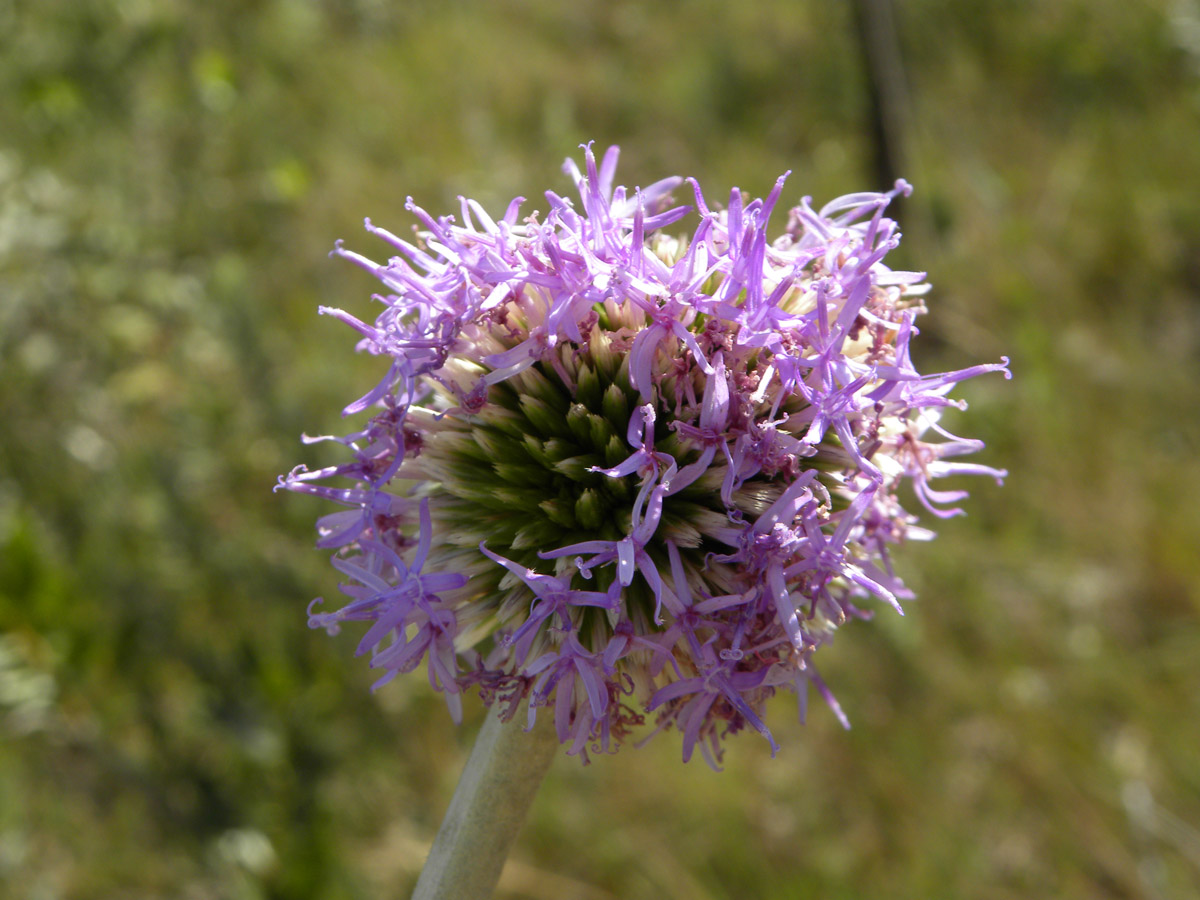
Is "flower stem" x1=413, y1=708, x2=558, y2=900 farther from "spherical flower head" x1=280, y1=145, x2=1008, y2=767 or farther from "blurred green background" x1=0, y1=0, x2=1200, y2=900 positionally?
"blurred green background" x1=0, y1=0, x2=1200, y2=900

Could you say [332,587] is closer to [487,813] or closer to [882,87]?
[487,813]

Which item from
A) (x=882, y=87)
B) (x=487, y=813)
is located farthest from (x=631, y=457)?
(x=882, y=87)

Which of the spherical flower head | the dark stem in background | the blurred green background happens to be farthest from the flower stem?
the dark stem in background

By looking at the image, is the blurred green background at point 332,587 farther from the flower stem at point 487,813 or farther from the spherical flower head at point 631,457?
the flower stem at point 487,813

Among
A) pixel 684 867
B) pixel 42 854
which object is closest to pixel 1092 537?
pixel 684 867

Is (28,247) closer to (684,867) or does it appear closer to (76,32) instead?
(76,32)

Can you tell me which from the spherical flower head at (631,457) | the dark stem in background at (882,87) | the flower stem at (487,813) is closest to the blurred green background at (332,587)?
the dark stem in background at (882,87)
